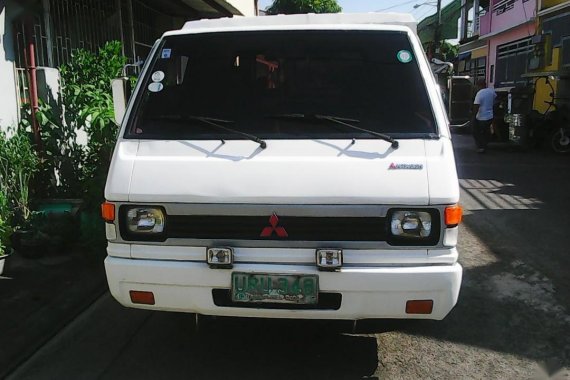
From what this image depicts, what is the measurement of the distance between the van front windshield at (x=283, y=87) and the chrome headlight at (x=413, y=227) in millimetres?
521

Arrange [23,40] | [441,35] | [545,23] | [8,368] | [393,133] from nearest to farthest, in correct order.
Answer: [393,133] → [8,368] → [23,40] → [545,23] → [441,35]

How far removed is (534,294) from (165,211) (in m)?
3.17

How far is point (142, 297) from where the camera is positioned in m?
3.03

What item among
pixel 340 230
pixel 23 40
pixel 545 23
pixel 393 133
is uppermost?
pixel 545 23

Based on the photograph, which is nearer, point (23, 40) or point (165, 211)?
point (165, 211)

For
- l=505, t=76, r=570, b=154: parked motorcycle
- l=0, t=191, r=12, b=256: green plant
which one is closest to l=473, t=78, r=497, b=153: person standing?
l=505, t=76, r=570, b=154: parked motorcycle

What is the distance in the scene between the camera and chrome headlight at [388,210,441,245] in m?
2.88

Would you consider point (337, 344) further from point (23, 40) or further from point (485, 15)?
point (485, 15)

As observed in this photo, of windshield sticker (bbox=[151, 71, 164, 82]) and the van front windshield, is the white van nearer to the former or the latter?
the van front windshield

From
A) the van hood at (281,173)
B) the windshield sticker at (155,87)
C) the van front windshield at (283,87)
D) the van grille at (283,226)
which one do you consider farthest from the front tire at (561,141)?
the windshield sticker at (155,87)

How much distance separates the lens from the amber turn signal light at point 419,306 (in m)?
2.89

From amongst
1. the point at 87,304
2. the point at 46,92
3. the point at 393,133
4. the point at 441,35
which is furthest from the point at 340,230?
the point at 441,35

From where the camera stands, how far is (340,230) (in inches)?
114

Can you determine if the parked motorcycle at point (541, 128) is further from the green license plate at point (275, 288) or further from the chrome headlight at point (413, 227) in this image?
the green license plate at point (275, 288)
